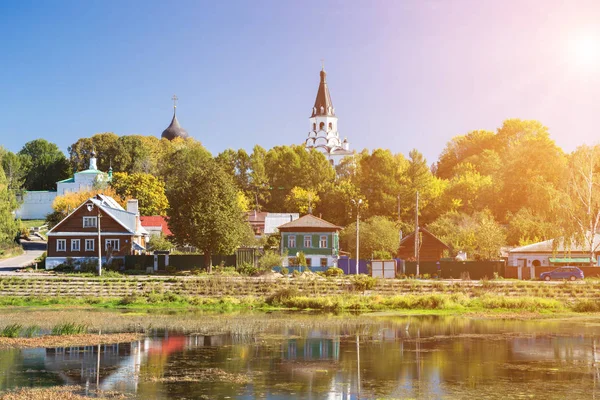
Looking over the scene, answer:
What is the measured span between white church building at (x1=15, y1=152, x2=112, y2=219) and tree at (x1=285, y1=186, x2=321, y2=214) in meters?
32.6

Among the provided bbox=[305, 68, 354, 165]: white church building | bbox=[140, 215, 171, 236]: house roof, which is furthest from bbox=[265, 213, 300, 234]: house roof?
bbox=[305, 68, 354, 165]: white church building

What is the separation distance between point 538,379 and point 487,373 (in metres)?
1.89

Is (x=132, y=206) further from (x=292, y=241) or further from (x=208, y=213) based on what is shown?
(x=292, y=241)

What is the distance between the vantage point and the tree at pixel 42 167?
150 meters

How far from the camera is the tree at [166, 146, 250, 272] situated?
240 feet

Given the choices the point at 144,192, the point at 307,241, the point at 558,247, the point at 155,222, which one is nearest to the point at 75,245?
the point at 307,241

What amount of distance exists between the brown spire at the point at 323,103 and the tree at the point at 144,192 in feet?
231

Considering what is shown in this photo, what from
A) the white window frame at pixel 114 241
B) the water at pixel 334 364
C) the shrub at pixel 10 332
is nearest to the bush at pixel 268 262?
the white window frame at pixel 114 241

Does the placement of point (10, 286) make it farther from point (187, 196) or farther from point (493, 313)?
point (493, 313)

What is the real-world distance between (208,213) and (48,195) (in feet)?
253

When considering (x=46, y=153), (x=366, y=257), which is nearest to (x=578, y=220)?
(x=366, y=257)

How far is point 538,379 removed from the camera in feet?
87.7

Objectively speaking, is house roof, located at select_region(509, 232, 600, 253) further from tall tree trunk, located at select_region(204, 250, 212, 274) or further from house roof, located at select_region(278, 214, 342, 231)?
tall tree trunk, located at select_region(204, 250, 212, 274)

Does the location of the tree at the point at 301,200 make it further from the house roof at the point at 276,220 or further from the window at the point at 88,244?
the window at the point at 88,244
